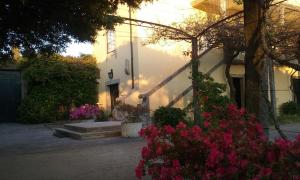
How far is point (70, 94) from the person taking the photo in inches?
824

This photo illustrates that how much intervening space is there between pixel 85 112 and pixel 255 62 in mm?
15408

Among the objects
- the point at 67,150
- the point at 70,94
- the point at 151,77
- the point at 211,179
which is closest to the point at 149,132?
the point at 211,179

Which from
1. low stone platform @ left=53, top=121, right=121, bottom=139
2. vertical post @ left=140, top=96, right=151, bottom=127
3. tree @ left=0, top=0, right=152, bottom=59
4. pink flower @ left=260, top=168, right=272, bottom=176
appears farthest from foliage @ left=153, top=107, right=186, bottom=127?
pink flower @ left=260, top=168, right=272, bottom=176

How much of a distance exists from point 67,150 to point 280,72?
45.9 ft

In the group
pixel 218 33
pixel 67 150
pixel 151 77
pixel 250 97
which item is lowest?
pixel 67 150

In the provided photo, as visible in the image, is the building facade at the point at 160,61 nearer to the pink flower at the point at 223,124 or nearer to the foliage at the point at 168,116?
the foliage at the point at 168,116

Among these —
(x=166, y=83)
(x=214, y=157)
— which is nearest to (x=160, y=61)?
(x=166, y=83)

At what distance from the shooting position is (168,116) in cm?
1349

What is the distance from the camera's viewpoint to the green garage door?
22109 millimetres

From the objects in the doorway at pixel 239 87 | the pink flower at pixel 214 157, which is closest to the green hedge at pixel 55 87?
the doorway at pixel 239 87

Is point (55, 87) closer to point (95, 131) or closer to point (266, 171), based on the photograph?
point (95, 131)

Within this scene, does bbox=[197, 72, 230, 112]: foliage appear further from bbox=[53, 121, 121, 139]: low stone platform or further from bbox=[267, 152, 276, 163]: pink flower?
bbox=[267, 152, 276, 163]: pink flower

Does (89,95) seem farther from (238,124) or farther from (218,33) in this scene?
(238,124)

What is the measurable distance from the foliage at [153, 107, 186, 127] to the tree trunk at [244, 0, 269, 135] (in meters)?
8.16
